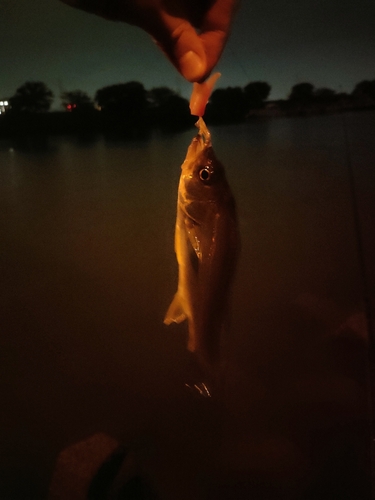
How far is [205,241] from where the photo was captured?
1.00m

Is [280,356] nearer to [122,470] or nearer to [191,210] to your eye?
[122,470]

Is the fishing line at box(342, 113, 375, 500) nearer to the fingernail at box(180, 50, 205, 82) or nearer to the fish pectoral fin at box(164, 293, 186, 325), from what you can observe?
the fish pectoral fin at box(164, 293, 186, 325)

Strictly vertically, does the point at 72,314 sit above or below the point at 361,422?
above

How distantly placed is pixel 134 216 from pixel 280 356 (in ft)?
13.9

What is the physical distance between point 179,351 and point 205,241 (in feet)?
8.37

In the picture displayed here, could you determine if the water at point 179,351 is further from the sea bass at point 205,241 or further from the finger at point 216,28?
the finger at point 216,28

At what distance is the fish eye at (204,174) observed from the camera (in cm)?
103

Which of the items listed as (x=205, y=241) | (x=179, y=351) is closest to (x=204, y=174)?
(x=205, y=241)

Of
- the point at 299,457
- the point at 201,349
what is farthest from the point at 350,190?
the point at 201,349

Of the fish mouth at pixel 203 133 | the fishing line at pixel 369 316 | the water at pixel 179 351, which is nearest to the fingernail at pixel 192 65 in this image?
the fish mouth at pixel 203 133

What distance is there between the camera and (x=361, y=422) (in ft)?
8.18

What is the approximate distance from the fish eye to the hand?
272 millimetres

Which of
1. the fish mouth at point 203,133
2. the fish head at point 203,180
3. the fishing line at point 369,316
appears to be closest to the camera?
the fish mouth at point 203,133

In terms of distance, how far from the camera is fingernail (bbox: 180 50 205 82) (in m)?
0.76
